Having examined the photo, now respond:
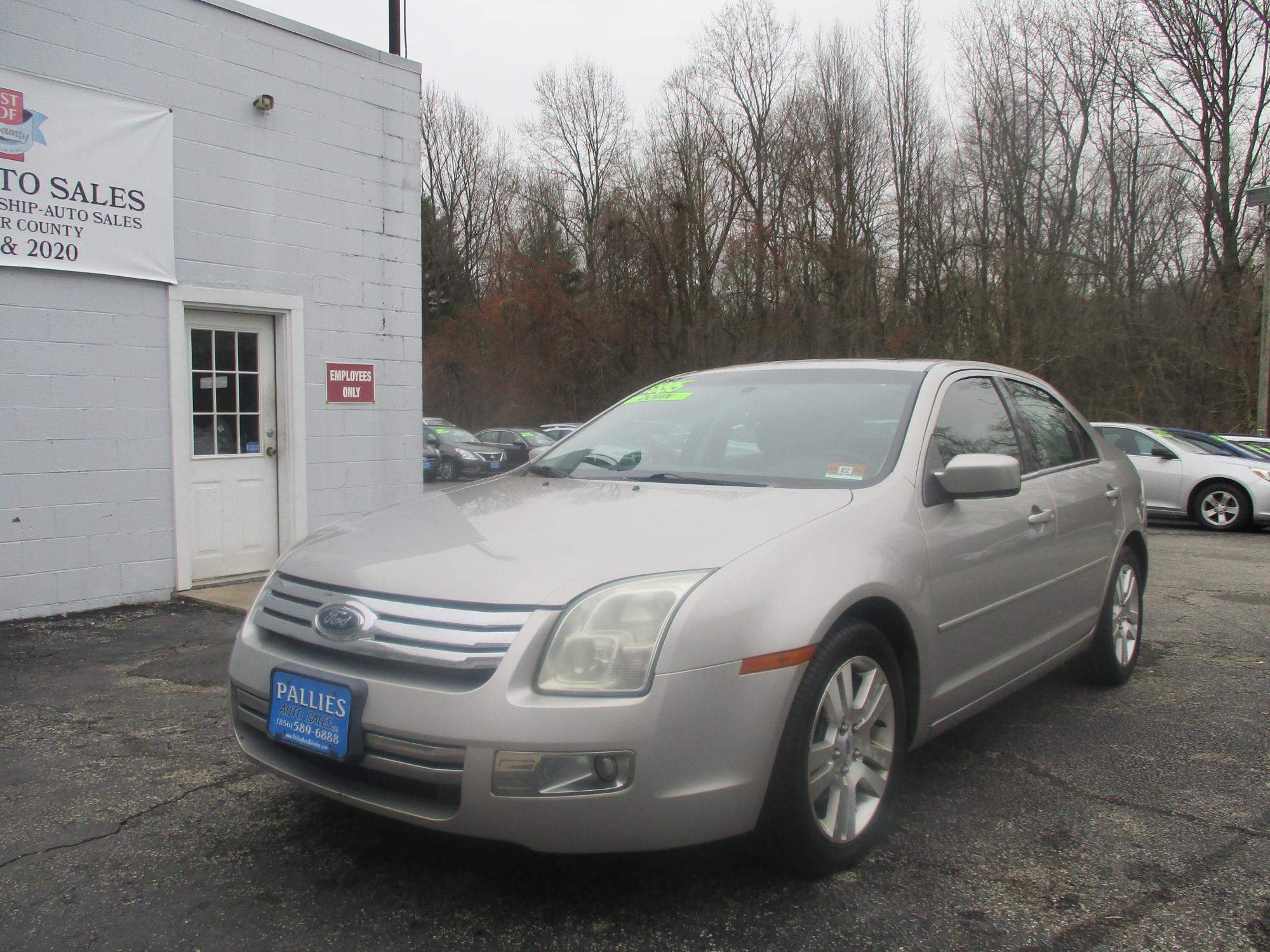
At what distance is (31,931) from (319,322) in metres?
5.72

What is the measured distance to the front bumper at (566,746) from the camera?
2.26 m

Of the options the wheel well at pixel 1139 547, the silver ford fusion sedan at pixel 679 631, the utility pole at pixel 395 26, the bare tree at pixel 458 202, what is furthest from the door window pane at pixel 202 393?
the bare tree at pixel 458 202

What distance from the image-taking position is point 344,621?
2.53 meters

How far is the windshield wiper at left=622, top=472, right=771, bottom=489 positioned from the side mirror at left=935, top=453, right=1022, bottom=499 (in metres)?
0.59

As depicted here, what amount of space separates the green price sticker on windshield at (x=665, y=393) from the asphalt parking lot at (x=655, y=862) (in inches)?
67.2

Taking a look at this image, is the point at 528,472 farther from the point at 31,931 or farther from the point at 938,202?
the point at 938,202

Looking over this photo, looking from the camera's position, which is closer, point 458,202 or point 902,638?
point 902,638

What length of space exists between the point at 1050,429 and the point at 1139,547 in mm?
1023

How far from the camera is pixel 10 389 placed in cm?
603

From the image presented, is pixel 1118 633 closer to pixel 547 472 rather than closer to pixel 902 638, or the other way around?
pixel 902 638

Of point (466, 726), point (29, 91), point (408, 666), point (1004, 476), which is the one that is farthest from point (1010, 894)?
point (29, 91)

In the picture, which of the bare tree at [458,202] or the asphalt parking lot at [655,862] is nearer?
the asphalt parking lot at [655,862]

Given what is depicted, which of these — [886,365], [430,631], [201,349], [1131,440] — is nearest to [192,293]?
[201,349]

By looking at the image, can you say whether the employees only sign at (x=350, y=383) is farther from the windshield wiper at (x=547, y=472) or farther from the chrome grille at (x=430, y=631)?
the chrome grille at (x=430, y=631)
